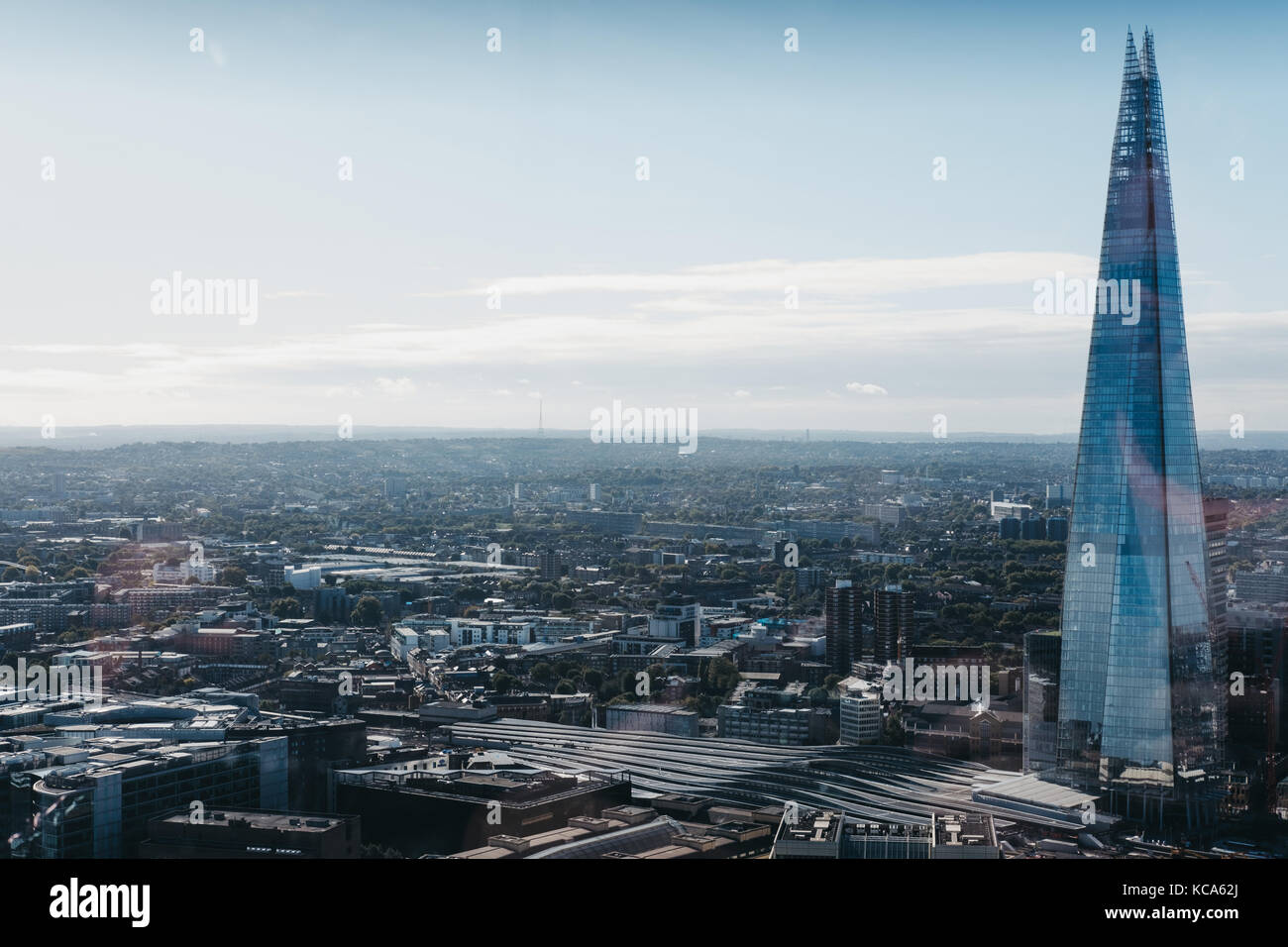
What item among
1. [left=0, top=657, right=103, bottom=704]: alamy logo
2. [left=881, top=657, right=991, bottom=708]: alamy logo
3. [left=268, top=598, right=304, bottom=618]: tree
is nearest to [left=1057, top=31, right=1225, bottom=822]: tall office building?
[left=881, top=657, right=991, bottom=708]: alamy logo

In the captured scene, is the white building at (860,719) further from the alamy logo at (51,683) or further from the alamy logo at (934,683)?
the alamy logo at (51,683)

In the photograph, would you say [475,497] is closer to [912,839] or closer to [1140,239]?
[1140,239]

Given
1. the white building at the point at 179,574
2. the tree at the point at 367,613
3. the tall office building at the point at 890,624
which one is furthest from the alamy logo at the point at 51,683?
the tall office building at the point at 890,624

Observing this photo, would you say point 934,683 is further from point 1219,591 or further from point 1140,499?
point 1140,499
